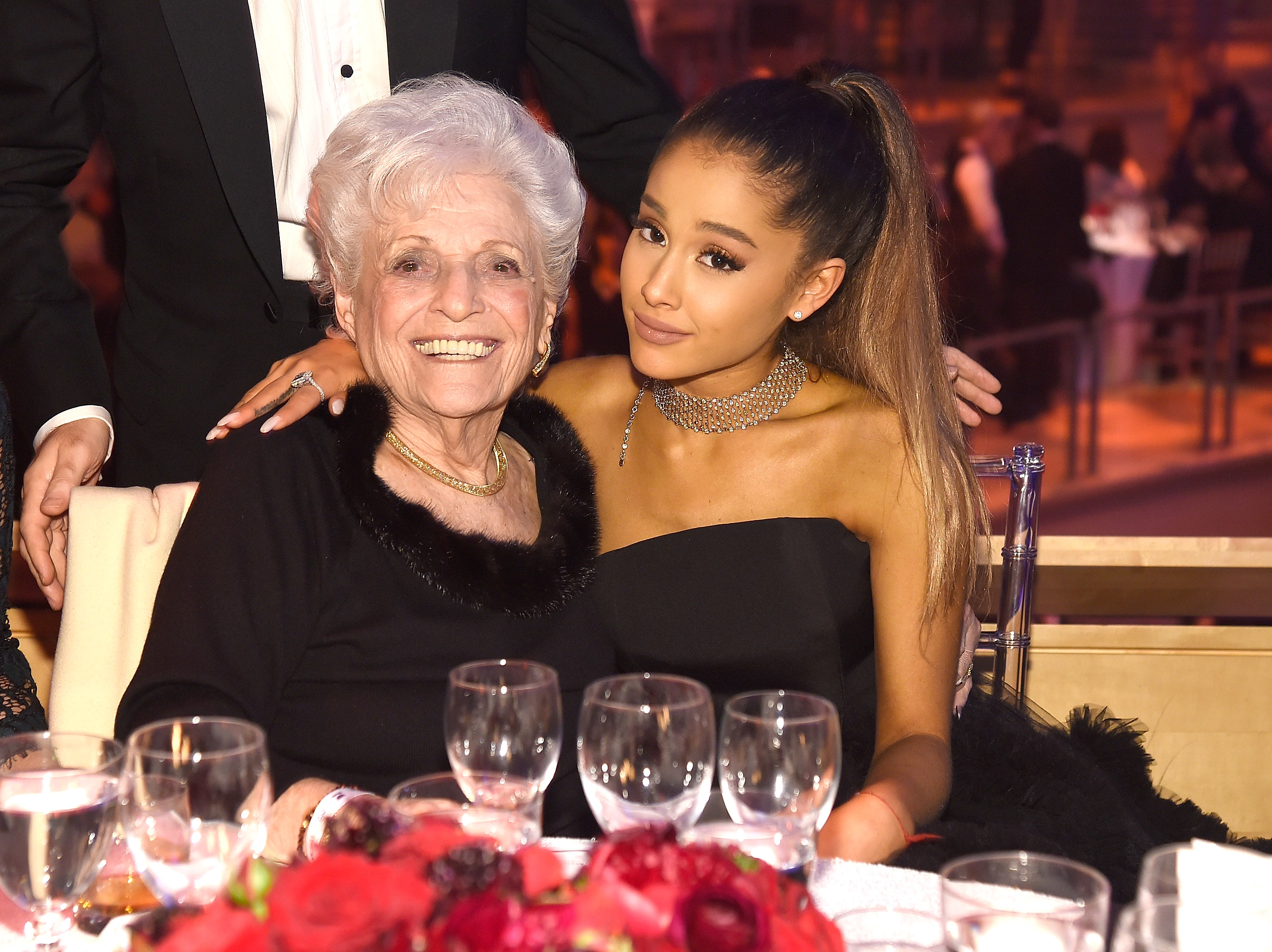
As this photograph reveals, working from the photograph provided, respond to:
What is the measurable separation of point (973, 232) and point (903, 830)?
16.8ft

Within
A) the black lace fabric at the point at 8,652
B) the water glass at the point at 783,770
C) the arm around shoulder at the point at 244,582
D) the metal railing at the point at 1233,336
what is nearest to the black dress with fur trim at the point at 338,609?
the arm around shoulder at the point at 244,582

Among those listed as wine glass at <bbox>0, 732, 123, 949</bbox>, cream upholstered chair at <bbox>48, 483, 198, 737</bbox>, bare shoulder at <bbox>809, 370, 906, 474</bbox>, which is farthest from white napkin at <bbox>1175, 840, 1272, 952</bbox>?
cream upholstered chair at <bbox>48, 483, 198, 737</bbox>

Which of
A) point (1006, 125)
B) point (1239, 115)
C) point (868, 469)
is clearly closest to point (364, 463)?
point (868, 469)

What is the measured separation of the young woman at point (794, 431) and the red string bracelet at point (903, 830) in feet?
0.33

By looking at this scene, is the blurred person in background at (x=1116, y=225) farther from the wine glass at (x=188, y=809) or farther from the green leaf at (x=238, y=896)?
the green leaf at (x=238, y=896)

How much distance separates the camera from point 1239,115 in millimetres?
6723

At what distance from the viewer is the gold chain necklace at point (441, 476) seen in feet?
6.57

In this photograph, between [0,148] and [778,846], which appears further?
[0,148]

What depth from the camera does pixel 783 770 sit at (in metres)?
1.13

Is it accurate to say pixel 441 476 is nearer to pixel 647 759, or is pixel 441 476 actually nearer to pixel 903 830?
pixel 903 830

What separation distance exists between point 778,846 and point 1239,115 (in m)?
6.73

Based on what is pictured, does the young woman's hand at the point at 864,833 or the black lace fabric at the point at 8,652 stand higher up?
the black lace fabric at the point at 8,652

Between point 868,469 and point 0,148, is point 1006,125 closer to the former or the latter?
point 868,469

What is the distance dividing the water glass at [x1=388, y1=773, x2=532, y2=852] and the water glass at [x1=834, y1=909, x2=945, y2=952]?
0.29m
